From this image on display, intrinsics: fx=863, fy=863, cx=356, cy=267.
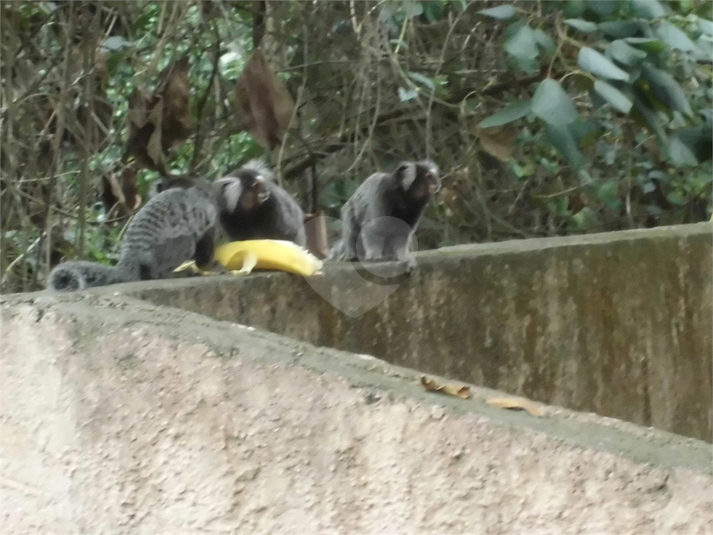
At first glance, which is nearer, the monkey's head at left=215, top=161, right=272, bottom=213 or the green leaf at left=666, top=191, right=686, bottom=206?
the monkey's head at left=215, top=161, right=272, bottom=213

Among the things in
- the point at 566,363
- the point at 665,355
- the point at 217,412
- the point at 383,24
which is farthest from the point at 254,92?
the point at 217,412

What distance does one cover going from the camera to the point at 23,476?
170 cm

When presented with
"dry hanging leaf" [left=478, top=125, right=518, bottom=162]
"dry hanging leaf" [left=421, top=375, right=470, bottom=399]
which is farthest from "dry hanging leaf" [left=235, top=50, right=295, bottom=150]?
"dry hanging leaf" [left=421, top=375, right=470, bottom=399]

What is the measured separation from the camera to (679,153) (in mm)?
3725

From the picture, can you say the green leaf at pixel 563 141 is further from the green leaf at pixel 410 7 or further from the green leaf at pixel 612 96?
the green leaf at pixel 410 7

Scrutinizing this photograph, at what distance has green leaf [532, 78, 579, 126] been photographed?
3117mm

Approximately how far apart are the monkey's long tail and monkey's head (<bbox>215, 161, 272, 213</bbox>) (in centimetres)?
72

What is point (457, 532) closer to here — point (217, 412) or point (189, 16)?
point (217, 412)

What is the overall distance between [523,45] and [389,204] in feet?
3.08

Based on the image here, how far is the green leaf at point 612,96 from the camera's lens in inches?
121

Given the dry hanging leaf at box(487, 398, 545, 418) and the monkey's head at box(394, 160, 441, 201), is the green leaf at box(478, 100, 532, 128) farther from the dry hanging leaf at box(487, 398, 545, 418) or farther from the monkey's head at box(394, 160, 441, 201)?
the dry hanging leaf at box(487, 398, 545, 418)

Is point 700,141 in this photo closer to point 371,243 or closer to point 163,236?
point 371,243

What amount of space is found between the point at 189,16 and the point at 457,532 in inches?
142

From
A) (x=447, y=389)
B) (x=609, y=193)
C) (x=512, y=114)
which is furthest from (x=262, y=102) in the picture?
(x=609, y=193)
